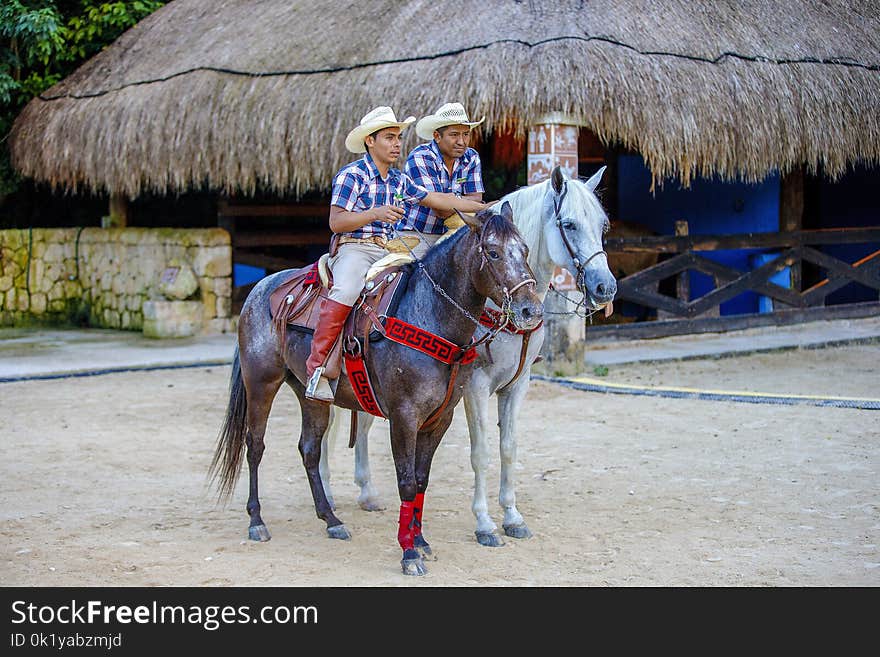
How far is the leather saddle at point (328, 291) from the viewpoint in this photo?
4.93 metres

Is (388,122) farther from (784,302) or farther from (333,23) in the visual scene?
(784,302)

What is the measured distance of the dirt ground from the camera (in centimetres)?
476

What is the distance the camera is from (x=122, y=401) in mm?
8852

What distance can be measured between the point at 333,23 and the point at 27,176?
427 centimetres

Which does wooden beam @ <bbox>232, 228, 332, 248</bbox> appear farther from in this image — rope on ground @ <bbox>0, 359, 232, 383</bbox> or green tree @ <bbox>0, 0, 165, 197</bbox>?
green tree @ <bbox>0, 0, 165, 197</bbox>

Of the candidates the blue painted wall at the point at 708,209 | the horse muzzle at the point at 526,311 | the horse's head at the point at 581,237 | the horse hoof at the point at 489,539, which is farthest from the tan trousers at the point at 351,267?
the blue painted wall at the point at 708,209

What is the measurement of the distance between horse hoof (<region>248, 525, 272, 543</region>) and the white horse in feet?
3.18

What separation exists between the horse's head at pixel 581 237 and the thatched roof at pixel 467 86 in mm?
4133

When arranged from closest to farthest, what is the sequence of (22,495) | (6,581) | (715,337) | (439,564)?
(6,581) < (439,564) < (22,495) < (715,337)

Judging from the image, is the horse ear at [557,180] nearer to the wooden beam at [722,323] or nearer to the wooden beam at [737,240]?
the wooden beam at [737,240]

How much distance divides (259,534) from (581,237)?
199 centimetres

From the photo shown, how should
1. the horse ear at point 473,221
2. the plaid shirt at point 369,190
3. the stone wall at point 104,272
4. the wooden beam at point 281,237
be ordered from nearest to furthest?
the horse ear at point 473,221
the plaid shirt at point 369,190
the stone wall at point 104,272
the wooden beam at point 281,237

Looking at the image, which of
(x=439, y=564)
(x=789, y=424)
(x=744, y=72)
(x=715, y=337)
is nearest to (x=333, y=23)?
(x=744, y=72)

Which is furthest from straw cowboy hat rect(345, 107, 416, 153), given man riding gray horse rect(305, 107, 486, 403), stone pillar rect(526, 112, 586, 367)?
stone pillar rect(526, 112, 586, 367)
